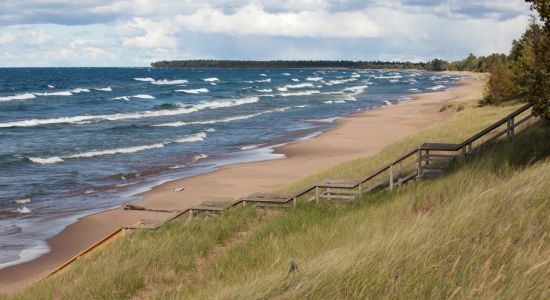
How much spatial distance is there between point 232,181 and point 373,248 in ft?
63.8

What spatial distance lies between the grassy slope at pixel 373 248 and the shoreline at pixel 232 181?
3689 millimetres

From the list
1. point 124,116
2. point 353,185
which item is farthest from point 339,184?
point 124,116

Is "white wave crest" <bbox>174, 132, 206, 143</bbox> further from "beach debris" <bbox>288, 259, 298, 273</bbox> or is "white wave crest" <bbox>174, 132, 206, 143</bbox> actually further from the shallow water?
"beach debris" <bbox>288, 259, 298, 273</bbox>

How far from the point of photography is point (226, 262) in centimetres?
1058

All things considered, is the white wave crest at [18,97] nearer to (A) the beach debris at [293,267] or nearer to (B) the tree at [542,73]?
(B) the tree at [542,73]

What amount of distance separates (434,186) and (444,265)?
701cm

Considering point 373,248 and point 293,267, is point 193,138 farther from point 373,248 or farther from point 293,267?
point 373,248

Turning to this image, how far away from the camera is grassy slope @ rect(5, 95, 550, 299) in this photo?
555 centimetres

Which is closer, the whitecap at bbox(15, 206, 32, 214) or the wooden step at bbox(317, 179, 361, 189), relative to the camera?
the wooden step at bbox(317, 179, 361, 189)

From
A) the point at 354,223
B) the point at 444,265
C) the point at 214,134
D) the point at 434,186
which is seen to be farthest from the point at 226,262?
the point at 214,134

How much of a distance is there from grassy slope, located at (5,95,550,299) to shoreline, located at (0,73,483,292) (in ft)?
12.1

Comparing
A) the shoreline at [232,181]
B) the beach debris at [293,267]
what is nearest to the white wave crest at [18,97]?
the shoreline at [232,181]

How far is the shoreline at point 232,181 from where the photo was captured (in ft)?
55.1

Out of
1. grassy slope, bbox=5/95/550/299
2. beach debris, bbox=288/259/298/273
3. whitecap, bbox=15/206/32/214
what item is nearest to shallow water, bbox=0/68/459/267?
whitecap, bbox=15/206/32/214
